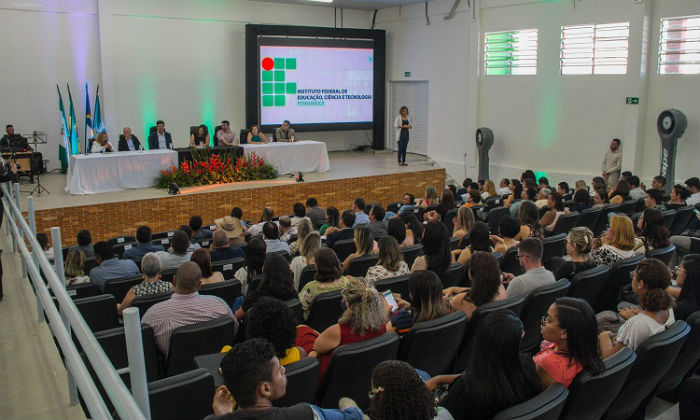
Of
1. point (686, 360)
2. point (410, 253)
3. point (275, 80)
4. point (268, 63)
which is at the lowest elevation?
point (686, 360)

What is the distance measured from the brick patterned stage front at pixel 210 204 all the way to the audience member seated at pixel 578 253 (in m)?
6.64

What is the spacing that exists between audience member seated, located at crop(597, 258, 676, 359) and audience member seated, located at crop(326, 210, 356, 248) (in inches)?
120

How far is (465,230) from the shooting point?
564cm

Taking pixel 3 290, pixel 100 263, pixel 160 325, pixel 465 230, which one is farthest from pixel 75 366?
pixel 465 230

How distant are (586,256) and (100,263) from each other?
12.2ft

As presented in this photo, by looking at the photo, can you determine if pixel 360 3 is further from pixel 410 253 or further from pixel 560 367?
pixel 560 367

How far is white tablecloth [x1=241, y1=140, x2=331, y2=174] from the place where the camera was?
1119 cm

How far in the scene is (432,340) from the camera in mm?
3008

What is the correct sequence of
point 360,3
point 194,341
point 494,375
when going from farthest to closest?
point 360,3 → point 194,341 → point 494,375

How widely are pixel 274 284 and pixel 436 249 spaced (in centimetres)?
129

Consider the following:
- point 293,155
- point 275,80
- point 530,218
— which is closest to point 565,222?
point 530,218

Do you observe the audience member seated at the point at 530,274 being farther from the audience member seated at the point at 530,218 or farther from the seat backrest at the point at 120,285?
the seat backrest at the point at 120,285

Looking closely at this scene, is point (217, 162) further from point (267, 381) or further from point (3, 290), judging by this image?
point (267, 381)

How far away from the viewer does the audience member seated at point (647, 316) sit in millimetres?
2885
